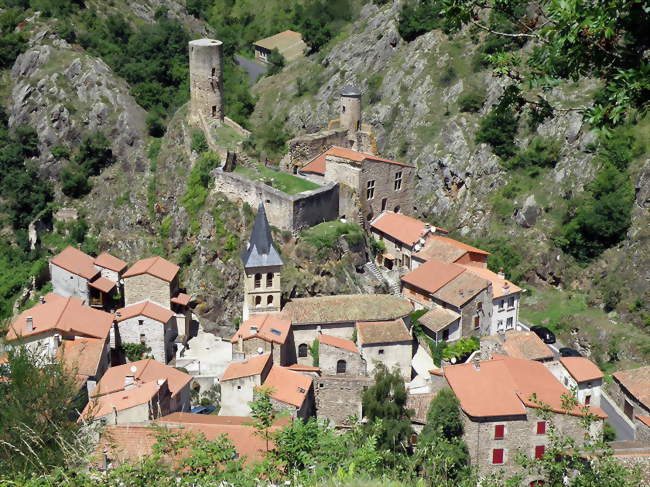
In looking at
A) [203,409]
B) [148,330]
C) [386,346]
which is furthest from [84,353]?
[386,346]

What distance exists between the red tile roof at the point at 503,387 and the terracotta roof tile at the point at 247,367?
797cm

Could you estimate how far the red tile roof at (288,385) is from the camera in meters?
32.2

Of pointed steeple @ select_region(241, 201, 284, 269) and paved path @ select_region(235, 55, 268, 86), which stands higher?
paved path @ select_region(235, 55, 268, 86)

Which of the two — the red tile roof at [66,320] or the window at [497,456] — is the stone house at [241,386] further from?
the window at [497,456]

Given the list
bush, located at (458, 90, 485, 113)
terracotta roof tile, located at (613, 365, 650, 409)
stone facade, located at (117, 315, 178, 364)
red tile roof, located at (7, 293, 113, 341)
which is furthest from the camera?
bush, located at (458, 90, 485, 113)

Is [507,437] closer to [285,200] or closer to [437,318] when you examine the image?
[437,318]

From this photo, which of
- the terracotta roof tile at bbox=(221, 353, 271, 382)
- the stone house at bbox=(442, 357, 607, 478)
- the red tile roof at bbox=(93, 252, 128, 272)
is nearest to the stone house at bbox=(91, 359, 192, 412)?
the terracotta roof tile at bbox=(221, 353, 271, 382)

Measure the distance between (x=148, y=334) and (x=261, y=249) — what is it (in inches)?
289

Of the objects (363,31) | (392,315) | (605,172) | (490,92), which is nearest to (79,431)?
(392,315)

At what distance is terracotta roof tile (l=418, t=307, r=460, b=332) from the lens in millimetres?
38050

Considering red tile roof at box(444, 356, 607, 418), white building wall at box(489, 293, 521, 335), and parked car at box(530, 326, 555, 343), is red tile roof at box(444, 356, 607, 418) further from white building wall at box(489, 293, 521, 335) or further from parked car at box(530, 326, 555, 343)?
parked car at box(530, 326, 555, 343)

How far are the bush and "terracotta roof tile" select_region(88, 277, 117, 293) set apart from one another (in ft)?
89.7

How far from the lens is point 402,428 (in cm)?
3039

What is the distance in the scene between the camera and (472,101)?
54.6 metres
